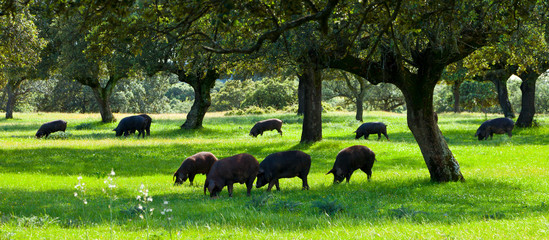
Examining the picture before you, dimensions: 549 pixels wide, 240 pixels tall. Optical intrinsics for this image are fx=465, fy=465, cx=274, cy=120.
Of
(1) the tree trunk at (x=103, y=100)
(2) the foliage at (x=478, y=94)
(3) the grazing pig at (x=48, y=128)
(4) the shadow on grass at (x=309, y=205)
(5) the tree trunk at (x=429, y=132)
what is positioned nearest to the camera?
(4) the shadow on grass at (x=309, y=205)

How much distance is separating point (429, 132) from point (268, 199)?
660 cm

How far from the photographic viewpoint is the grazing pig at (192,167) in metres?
16.3

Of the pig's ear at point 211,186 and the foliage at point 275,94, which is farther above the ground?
the foliage at point 275,94

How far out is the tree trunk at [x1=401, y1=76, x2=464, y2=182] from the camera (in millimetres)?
15422

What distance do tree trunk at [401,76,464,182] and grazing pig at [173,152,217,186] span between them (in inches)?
288

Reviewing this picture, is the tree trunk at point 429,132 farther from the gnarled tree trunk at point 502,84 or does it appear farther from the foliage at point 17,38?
the gnarled tree trunk at point 502,84

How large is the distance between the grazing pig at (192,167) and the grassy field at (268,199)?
1.52 ft

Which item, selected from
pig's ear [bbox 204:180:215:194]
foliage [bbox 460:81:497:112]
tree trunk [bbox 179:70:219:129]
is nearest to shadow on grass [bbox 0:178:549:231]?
pig's ear [bbox 204:180:215:194]

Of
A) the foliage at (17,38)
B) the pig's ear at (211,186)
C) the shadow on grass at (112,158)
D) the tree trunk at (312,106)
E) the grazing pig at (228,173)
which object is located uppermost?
the foliage at (17,38)

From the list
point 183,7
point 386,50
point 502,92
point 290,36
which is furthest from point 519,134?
point 183,7

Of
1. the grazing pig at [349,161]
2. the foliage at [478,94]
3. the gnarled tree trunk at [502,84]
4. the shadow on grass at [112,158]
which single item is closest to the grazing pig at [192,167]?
the shadow on grass at [112,158]

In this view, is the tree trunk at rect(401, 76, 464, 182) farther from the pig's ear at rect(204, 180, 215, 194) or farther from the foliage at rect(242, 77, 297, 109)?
the foliage at rect(242, 77, 297, 109)

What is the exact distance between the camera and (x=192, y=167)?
648 inches

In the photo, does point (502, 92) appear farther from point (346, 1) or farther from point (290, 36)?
A: point (346, 1)
